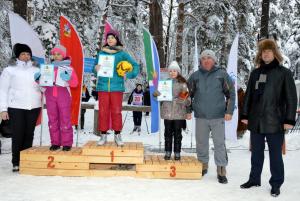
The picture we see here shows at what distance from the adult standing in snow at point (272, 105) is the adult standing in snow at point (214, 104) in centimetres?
54

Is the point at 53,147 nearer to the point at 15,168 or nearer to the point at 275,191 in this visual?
the point at 15,168

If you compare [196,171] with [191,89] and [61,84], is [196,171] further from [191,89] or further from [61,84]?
[61,84]

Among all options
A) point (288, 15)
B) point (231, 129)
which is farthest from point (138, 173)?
point (288, 15)

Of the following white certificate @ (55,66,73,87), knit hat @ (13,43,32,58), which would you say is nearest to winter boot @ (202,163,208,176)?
white certificate @ (55,66,73,87)

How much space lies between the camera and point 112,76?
6.13 metres

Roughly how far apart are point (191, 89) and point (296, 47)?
946 inches

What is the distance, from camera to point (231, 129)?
29.5 feet

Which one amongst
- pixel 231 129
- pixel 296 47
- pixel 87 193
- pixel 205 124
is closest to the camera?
pixel 87 193

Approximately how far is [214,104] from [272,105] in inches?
36.6

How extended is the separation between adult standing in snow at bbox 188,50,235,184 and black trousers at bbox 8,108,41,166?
252 centimetres

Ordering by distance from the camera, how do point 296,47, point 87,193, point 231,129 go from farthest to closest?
point 296,47 → point 231,129 → point 87,193

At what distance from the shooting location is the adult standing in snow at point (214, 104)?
5.87 metres

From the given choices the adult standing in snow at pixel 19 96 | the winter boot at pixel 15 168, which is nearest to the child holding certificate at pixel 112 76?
the adult standing in snow at pixel 19 96

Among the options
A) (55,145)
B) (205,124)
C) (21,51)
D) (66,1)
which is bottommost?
(55,145)
